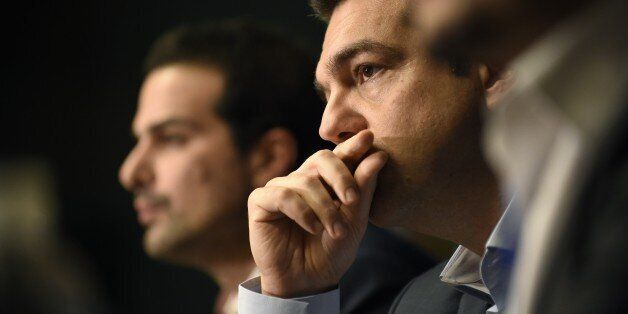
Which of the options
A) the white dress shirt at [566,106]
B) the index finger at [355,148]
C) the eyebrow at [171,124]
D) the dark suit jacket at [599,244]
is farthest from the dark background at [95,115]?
the dark suit jacket at [599,244]

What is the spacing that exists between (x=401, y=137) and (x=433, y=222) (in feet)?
0.46

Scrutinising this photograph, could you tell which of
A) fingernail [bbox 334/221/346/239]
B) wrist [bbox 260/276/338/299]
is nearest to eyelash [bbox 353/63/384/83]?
fingernail [bbox 334/221/346/239]

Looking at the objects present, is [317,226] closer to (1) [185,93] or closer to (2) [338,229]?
(2) [338,229]

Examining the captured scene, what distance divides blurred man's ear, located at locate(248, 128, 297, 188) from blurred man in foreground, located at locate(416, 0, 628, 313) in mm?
1205

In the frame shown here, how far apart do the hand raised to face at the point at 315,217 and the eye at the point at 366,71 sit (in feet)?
0.32

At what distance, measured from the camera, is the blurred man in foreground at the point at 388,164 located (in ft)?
3.76

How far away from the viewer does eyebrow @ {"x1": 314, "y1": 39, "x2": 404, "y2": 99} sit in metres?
1.18

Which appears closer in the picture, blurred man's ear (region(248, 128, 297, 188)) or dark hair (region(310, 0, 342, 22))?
dark hair (region(310, 0, 342, 22))

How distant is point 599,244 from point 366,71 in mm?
740

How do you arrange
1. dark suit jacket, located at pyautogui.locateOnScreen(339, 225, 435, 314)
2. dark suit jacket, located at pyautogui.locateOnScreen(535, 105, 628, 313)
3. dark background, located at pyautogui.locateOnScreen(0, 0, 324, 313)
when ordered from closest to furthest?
dark suit jacket, located at pyautogui.locateOnScreen(535, 105, 628, 313), dark suit jacket, located at pyautogui.locateOnScreen(339, 225, 435, 314), dark background, located at pyautogui.locateOnScreen(0, 0, 324, 313)

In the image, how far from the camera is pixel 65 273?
2.63 metres

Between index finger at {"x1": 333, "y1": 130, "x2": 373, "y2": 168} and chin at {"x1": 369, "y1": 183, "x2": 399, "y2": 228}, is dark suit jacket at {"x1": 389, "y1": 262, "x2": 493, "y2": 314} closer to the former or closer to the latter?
chin at {"x1": 369, "y1": 183, "x2": 399, "y2": 228}

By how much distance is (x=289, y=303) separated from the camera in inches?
48.6

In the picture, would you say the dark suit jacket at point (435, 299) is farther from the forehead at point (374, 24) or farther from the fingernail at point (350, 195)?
the forehead at point (374, 24)
